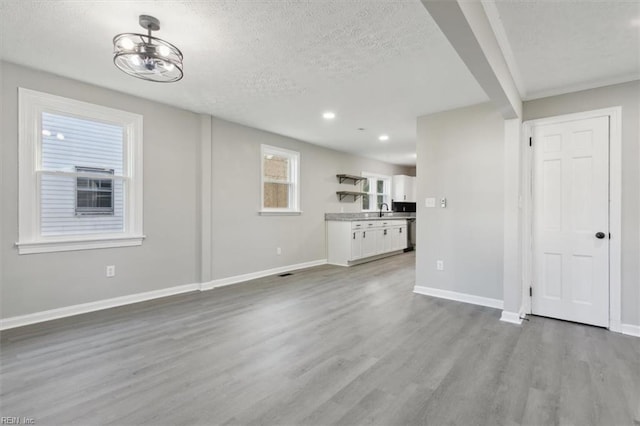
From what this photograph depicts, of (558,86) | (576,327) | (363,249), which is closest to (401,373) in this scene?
(576,327)

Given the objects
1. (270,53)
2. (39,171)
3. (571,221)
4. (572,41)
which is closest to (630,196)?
(571,221)

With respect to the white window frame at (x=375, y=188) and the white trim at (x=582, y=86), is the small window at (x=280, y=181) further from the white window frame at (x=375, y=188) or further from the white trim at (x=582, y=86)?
the white trim at (x=582, y=86)

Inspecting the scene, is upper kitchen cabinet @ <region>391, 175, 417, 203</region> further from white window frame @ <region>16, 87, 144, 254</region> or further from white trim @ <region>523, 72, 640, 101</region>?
white window frame @ <region>16, 87, 144, 254</region>

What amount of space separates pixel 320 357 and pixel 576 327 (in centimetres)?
261

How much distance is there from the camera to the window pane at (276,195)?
549cm

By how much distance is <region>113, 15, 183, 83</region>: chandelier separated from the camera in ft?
7.36

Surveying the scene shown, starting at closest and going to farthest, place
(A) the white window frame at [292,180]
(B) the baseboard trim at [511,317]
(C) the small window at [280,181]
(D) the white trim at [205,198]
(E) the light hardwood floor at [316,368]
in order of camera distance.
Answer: (E) the light hardwood floor at [316,368]
(B) the baseboard trim at [511,317]
(D) the white trim at [205,198]
(C) the small window at [280,181]
(A) the white window frame at [292,180]

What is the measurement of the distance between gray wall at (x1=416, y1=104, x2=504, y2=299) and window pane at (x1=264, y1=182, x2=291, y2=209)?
2.56 m

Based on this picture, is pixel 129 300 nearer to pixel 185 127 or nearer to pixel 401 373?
pixel 185 127

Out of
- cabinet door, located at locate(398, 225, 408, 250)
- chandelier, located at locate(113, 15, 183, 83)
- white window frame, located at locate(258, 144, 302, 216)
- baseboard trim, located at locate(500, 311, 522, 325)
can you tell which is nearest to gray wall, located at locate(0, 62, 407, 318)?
white window frame, located at locate(258, 144, 302, 216)

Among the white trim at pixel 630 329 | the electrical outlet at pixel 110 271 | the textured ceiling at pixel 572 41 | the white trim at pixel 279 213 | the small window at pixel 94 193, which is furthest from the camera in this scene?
the white trim at pixel 279 213

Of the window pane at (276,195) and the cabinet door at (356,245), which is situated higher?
the window pane at (276,195)

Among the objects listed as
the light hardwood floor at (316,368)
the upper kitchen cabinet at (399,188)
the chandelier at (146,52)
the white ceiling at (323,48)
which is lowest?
the light hardwood floor at (316,368)

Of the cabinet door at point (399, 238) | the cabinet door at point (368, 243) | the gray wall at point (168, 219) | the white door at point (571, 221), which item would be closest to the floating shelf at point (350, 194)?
the gray wall at point (168, 219)
